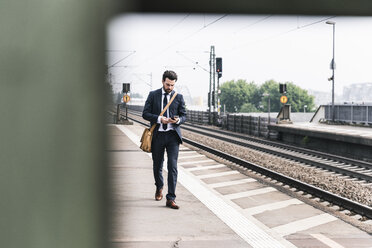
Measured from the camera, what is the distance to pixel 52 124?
181 cm

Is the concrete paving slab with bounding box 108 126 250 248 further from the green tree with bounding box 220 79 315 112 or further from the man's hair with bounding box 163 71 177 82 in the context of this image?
the green tree with bounding box 220 79 315 112

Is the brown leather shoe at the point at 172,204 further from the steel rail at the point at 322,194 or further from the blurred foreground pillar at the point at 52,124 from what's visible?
the blurred foreground pillar at the point at 52,124

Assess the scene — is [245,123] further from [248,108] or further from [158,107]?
[248,108]

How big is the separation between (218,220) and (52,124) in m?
2.71

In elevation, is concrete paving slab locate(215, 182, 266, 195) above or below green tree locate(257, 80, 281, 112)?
below

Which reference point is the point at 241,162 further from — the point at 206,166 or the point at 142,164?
the point at 142,164

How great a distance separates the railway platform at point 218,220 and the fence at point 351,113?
14816mm

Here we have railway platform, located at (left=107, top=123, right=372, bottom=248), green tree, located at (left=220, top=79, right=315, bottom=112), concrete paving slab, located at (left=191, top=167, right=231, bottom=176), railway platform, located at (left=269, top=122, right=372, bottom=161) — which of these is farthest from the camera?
green tree, located at (left=220, top=79, right=315, bottom=112)

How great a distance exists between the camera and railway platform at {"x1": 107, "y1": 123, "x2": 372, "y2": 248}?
A: 139 inches

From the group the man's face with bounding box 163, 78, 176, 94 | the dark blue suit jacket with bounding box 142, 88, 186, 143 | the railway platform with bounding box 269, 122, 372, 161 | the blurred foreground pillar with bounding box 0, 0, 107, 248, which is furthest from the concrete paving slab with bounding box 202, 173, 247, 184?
the blurred foreground pillar with bounding box 0, 0, 107, 248

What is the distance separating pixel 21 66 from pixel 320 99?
12810 cm

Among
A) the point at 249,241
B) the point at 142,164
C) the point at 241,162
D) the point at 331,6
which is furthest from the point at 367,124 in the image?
the point at 331,6

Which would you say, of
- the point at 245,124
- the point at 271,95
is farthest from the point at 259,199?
the point at 271,95

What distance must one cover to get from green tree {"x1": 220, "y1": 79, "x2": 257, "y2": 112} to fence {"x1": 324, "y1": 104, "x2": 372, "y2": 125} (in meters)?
76.1
